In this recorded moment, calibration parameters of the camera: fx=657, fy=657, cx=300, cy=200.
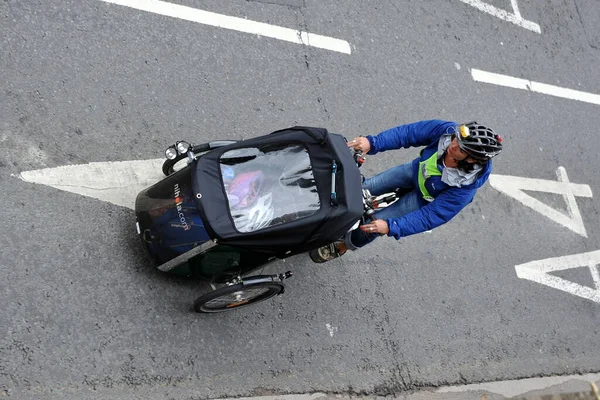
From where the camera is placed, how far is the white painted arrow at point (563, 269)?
8.61 metres

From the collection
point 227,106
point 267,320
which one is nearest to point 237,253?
point 267,320

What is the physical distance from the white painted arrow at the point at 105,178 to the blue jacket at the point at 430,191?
217 centimetres

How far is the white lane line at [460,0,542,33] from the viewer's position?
1038 cm

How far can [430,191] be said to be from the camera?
5895 millimetres

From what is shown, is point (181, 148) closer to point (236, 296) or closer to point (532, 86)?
point (236, 296)

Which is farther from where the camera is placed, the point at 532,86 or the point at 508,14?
the point at 508,14

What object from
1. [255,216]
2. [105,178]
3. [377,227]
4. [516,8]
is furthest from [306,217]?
[516,8]

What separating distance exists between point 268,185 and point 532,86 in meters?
6.57

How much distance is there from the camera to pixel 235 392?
5859mm

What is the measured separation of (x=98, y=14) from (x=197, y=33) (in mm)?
1082

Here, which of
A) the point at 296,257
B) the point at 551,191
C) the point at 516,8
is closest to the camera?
the point at 296,257

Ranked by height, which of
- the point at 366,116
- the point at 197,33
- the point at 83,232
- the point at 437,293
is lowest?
the point at 437,293

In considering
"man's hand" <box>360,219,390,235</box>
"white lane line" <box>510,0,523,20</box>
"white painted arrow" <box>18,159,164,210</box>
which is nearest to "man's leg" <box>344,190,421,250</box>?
"man's hand" <box>360,219,390,235</box>

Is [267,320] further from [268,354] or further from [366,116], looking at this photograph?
[366,116]
